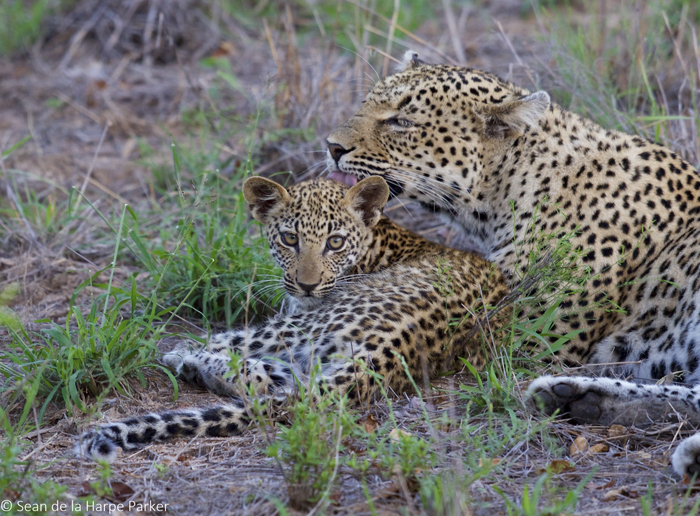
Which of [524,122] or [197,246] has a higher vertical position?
[524,122]

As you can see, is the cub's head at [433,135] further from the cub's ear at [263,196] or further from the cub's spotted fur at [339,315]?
the cub's ear at [263,196]

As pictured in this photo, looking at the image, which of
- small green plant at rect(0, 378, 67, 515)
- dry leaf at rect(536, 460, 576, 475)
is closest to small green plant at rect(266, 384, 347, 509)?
small green plant at rect(0, 378, 67, 515)

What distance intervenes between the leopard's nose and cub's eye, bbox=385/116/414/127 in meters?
0.39

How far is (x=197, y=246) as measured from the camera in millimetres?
6145

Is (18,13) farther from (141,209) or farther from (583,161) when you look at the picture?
(583,161)

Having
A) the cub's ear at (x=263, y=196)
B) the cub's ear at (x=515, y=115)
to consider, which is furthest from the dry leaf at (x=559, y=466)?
the cub's ear at (x=263, y=196)

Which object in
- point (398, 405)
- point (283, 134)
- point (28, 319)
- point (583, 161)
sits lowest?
point (28, 319)

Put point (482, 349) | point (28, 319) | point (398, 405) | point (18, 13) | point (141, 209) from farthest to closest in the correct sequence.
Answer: point (18, 13) < point (141, 209) < point (28, 319) < point (482, 349) < point (398, 405)

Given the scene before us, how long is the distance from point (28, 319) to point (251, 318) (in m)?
1.65

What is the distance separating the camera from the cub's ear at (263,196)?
18.7 ft

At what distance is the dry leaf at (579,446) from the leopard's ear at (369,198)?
2.15 meters

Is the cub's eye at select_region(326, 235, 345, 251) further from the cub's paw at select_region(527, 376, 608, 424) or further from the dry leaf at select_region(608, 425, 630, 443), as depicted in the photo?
the dry leaf at select_region(608, 425, 630, 443)

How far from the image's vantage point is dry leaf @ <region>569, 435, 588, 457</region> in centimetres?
423

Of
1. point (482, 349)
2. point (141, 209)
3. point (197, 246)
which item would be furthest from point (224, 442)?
point (141, 209)
